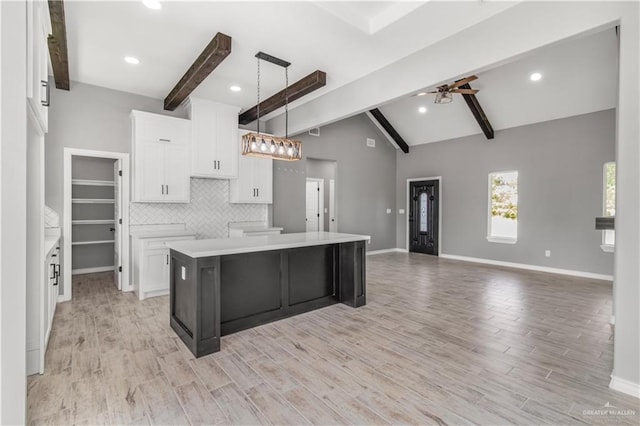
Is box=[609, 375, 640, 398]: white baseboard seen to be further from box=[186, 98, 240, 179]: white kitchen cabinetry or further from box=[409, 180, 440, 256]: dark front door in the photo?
box=[409, 180, 440, 256]: dark front door

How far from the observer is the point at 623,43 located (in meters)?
2.17

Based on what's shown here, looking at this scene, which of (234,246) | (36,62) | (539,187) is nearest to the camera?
(36,62)

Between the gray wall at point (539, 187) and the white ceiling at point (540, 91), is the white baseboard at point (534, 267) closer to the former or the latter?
the gray wall at point (539, 187)

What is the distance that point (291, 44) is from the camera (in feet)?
11.4

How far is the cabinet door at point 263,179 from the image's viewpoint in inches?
232

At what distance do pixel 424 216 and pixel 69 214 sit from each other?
762 cm

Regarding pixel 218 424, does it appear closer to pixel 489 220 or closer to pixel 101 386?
pixel 101 386

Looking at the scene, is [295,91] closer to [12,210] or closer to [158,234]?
[158,234]

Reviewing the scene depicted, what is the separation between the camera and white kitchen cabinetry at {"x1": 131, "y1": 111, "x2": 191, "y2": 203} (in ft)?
15.2

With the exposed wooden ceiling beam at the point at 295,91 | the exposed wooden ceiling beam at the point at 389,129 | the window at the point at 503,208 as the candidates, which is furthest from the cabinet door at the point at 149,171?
the window at the point at 503,208

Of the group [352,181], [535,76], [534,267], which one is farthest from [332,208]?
[535,76]

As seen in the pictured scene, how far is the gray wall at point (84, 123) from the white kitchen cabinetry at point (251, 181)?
169 centimetres

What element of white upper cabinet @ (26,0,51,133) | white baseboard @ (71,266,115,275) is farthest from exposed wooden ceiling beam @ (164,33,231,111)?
white baseboard @ (71,266,115,275)

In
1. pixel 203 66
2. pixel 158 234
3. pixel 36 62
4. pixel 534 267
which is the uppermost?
pixel 203 66
